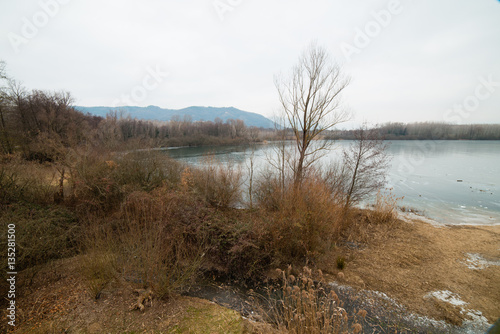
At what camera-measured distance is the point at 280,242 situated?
548cm

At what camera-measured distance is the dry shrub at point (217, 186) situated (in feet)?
35.1

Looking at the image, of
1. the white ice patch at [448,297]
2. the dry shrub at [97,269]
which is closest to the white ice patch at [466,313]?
the white ice patch at [448,297]

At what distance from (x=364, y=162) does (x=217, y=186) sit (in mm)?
8248

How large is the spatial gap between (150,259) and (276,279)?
10.9 ft

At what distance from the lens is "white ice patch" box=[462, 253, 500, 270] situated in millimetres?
5941

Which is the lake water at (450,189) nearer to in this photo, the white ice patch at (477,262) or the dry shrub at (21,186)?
the white ice patch at (477,262)

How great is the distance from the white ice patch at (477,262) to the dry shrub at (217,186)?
31.8 ft

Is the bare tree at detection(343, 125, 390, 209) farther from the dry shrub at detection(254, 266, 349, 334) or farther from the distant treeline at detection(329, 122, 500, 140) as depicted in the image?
the distant treeline at detection(329, 122, 500, 140)

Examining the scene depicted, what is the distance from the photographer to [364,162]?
1005 centimetres

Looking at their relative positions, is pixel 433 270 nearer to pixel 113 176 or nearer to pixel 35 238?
pixel 35 238

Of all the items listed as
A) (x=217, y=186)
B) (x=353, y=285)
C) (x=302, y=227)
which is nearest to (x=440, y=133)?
(x=217, y=186)

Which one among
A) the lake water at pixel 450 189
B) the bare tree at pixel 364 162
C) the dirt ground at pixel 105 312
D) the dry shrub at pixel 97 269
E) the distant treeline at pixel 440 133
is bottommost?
the lake water at pixel 450 189
